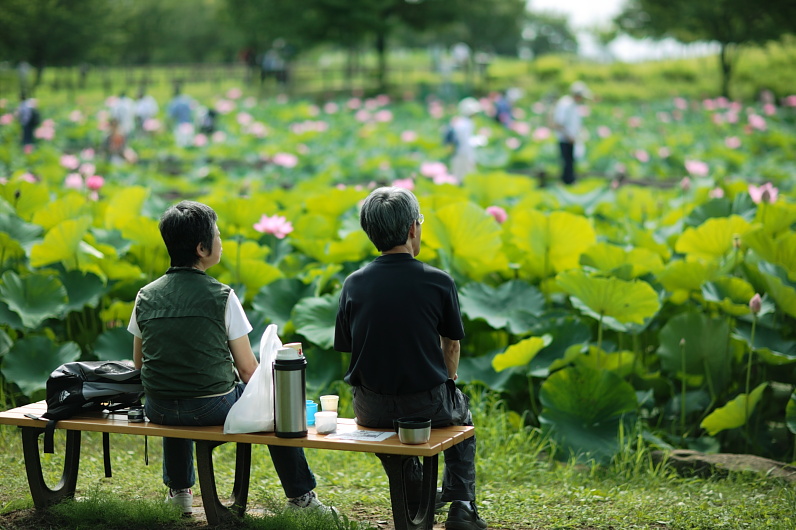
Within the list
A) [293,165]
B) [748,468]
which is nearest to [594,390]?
[748,468]

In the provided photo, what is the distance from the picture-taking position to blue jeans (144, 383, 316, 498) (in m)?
2.82

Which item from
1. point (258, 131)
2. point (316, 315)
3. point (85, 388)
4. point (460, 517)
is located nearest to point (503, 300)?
point (316, 315)

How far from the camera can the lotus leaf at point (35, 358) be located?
4.42 meters

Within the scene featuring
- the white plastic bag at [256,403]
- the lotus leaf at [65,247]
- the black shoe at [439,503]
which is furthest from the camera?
the lotus leaf at [65,247]

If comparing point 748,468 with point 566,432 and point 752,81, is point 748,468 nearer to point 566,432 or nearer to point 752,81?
point 566,432

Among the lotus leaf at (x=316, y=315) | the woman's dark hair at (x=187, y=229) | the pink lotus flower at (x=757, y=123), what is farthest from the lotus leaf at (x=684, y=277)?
the pink lotus flower at (x=757, y=123)

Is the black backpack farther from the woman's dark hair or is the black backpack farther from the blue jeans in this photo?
the woman's dark hair

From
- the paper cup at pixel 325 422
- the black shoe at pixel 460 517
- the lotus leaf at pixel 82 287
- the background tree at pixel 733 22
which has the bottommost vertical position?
the black shoe at pixel 460 517

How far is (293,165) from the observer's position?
38.2 feet

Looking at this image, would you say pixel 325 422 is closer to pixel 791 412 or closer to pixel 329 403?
pixel 329 403

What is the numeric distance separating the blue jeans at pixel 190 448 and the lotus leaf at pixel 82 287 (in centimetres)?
197

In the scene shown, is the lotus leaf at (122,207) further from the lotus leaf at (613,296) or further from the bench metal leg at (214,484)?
the bench metal leg at (214,484)

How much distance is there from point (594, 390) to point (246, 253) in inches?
75.4

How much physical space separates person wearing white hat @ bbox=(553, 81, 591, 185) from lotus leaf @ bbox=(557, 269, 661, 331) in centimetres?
684
